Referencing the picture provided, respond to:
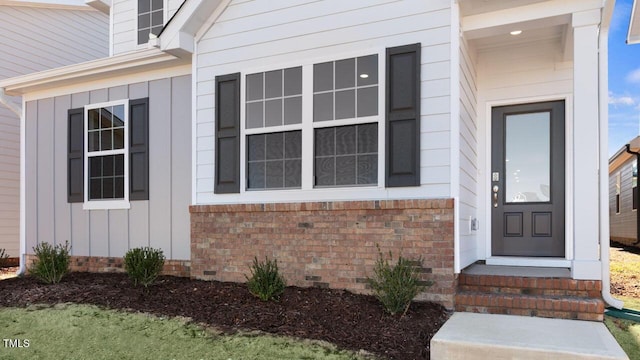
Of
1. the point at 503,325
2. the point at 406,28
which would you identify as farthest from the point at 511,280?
the point at 406,28

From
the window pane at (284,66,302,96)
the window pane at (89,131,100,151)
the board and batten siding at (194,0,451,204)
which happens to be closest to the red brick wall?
the board and batten siding at (194,0,451,204)

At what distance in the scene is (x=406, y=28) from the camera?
16.5 feet

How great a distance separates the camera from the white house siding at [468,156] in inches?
197

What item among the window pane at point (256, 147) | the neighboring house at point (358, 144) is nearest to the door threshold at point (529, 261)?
the neighboring house at point (358, 144)

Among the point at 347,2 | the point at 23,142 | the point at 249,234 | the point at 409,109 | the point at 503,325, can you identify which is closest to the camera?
the point at 503,325

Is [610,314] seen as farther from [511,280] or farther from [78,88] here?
[78,88]

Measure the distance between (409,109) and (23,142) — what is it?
6.75 meters

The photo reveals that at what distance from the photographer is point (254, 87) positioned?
5875mm

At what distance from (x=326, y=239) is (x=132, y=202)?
3.37 meters

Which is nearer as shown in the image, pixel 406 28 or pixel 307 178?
pixel 406 28

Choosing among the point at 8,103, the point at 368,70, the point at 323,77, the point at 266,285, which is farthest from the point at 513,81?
the point at 8,103

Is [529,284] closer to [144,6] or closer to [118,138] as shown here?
[118,138]

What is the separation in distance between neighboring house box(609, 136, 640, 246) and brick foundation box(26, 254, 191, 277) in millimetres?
9723

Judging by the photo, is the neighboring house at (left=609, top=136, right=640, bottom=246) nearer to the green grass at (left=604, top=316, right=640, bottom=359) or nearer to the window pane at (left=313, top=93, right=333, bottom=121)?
the green grass at (left=604, top=316, right=640, bottom=359)
